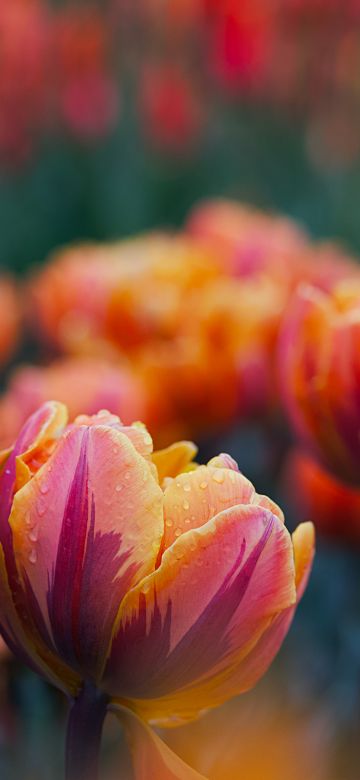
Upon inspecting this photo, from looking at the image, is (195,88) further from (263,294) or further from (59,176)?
(263,294)

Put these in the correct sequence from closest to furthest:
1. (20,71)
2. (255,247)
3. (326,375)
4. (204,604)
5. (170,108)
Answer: (204,604), (326,375), (255,247), (20,71), (170,108)

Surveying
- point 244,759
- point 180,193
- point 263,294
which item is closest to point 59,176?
point 180,193

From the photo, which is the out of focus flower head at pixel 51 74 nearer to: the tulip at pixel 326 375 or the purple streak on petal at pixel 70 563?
the tulip at pixel 326 375

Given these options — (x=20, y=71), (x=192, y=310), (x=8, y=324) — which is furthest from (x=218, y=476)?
(x=20, y=71)

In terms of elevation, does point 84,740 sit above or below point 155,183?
below

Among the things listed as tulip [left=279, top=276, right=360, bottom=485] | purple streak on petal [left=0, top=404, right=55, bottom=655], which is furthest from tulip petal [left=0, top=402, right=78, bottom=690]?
tulip [left=279, top=276, right=360, bottom=485]

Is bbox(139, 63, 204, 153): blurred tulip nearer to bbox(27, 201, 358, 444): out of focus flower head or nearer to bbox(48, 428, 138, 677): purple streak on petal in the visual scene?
bbox(27, 201, 358, 444): out of focus flower head

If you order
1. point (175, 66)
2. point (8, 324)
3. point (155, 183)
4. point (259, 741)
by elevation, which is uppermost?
point (175, 66)

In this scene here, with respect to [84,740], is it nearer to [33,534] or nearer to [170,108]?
[33,534]
